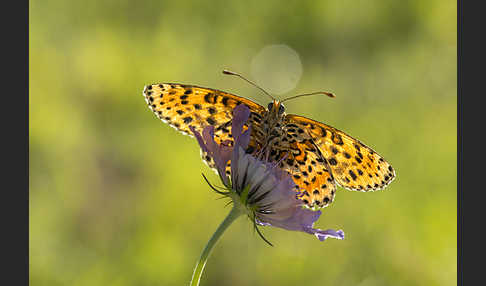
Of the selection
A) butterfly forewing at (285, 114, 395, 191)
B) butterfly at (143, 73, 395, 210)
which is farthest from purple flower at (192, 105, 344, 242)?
butterfly forewing at (285, 114, 395, 191)

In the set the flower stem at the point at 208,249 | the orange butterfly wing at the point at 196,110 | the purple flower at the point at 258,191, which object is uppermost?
the orange butterfly wing at the point at 196,110

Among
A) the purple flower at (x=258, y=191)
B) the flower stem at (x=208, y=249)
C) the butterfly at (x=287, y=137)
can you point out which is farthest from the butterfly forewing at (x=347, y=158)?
the flower stem at (x=208, y=249)

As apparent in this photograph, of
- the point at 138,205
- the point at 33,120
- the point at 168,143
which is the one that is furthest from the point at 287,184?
the point at 33,120

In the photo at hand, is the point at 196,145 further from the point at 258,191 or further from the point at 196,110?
the point at 258,191

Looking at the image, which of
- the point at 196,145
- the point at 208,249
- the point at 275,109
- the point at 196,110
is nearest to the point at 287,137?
the point at 275,109

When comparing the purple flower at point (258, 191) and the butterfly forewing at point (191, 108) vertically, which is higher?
the butterfly forewing at point (191, 108)

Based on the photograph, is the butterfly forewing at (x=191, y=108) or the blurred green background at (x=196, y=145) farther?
the blurred green background at (x=196, y=145)

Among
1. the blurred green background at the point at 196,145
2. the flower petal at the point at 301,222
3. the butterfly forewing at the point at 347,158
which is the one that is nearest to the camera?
the flower petal at the point at 301,222

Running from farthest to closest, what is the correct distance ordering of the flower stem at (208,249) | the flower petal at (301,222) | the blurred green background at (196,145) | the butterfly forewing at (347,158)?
the blurred green background at (196,145) → the butterfly forewing at (347,158) → the flower petal at (301,222) → the flower stem at (208,249)

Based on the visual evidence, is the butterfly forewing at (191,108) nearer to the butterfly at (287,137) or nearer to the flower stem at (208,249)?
the butterfly at (287,137)
